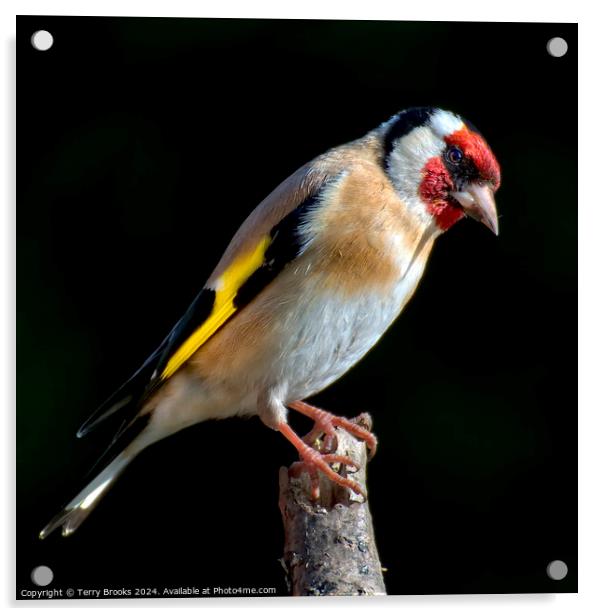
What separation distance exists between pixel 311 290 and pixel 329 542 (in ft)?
1.94

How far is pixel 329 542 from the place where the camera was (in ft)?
8.24

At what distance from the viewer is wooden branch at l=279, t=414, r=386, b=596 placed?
252cm

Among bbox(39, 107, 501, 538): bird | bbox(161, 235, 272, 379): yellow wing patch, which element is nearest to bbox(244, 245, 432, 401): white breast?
bbox(39, 107, 501, 538): bird

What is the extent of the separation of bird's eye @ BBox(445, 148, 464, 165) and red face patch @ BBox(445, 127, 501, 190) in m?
0.01

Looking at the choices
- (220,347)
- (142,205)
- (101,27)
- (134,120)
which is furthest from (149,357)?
(101,27)

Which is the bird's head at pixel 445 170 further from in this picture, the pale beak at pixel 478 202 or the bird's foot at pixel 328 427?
the bird's foot at pixel 328 427

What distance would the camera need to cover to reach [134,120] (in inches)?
114

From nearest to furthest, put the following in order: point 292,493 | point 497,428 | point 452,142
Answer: point 292,493 → point 452,142 → point 497,428

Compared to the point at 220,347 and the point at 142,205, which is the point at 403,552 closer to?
the point at 220,347

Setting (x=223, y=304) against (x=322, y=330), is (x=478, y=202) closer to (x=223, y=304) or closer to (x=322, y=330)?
(x=322, y=330)

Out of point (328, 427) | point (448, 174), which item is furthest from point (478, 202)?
point (328, 427)

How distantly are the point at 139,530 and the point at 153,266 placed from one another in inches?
27.4

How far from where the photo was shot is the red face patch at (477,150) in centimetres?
279

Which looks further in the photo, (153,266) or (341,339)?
(153,266)
